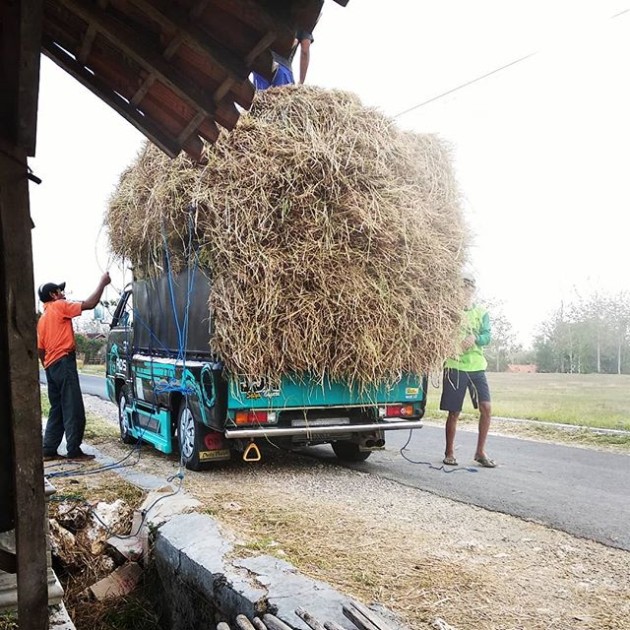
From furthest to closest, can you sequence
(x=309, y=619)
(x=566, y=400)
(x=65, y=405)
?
1. (x=566, y=400)
2. (x=65, y=405)
3. (x=309, y=619)

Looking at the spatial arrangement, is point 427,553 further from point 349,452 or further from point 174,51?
point 349,452

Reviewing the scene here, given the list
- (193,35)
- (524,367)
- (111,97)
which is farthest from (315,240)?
(524,367)

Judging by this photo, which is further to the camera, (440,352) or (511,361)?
(511,361)

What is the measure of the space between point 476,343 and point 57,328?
464cm

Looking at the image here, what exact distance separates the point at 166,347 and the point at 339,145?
9.70 feet

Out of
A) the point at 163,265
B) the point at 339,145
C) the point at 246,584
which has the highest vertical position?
the point at 339,145

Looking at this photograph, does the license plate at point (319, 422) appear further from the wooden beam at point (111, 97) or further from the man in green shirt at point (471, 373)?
the wooden beam at point (111, 97)

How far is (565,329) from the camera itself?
72.8ft

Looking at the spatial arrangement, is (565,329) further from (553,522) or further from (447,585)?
Result: (447,585)

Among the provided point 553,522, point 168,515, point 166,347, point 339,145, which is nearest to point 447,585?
point 553,522

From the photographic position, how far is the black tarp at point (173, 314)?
648 centimetres

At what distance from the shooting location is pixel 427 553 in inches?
160

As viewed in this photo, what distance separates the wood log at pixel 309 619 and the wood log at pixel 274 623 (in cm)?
7

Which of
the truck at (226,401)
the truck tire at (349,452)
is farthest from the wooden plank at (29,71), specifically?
the truck tire at (349,452)
